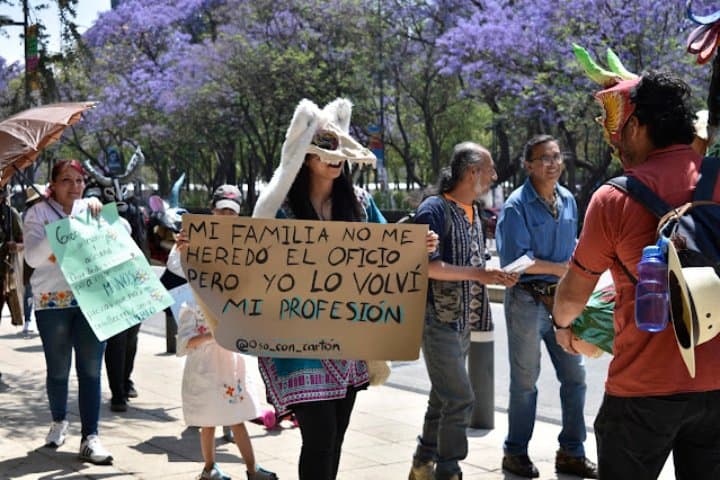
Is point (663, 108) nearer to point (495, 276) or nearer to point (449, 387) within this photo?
point (495, 276)

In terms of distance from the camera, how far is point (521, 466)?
5.97m

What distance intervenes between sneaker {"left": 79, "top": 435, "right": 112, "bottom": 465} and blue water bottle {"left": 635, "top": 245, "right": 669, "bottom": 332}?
404 centimetres

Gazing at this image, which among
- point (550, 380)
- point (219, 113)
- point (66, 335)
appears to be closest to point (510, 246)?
point (66, 335)

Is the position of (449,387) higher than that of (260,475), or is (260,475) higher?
(449,387)

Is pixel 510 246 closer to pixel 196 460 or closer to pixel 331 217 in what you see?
pixel 331 217

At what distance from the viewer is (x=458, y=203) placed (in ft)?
18.5

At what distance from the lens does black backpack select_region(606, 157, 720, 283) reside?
10.4 ft

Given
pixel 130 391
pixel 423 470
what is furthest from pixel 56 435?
pixel 423 470

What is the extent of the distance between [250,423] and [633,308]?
4522 mm

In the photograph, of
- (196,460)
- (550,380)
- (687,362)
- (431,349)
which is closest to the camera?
(687,362)

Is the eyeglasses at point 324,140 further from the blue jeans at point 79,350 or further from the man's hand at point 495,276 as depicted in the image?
the blue jeans at point 79,350

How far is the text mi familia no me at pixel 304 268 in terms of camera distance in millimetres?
4590

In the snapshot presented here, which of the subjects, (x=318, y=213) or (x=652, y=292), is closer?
(x=652, y=292)

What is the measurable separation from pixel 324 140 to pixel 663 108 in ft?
5.26
